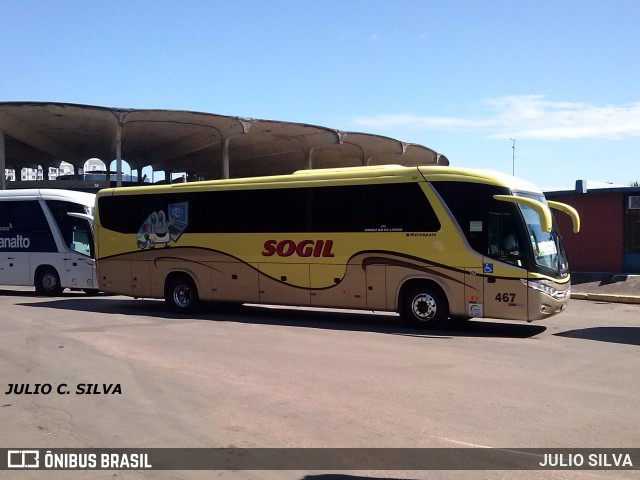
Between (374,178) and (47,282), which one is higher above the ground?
(374,178)

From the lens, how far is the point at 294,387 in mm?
8203

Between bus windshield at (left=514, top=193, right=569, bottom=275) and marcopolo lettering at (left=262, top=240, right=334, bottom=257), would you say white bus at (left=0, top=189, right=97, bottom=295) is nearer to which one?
marcopolo lettering at (left=262, top=240, right=334, bottom=257)

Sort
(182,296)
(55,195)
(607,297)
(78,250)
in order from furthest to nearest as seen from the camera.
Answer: (55,195), (78,250), (607,297), (182,296)

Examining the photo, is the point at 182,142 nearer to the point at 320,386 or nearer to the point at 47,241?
the point at 47,241

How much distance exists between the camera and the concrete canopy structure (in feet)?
139

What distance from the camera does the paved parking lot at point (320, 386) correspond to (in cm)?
623

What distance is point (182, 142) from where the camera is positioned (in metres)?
52.1

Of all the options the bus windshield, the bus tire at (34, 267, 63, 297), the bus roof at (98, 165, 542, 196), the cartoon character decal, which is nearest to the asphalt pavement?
the bus windshield

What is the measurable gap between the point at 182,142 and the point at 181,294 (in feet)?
123

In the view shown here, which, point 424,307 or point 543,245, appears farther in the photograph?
point 424,307

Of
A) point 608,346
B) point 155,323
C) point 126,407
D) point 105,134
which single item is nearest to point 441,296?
point 608,346

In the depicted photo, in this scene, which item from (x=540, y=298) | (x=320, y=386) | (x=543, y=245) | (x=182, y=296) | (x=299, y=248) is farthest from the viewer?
(x=182, y=296)

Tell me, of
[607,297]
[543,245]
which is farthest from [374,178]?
[607,297]

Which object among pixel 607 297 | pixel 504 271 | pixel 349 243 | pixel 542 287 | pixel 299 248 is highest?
pixel 349 243
